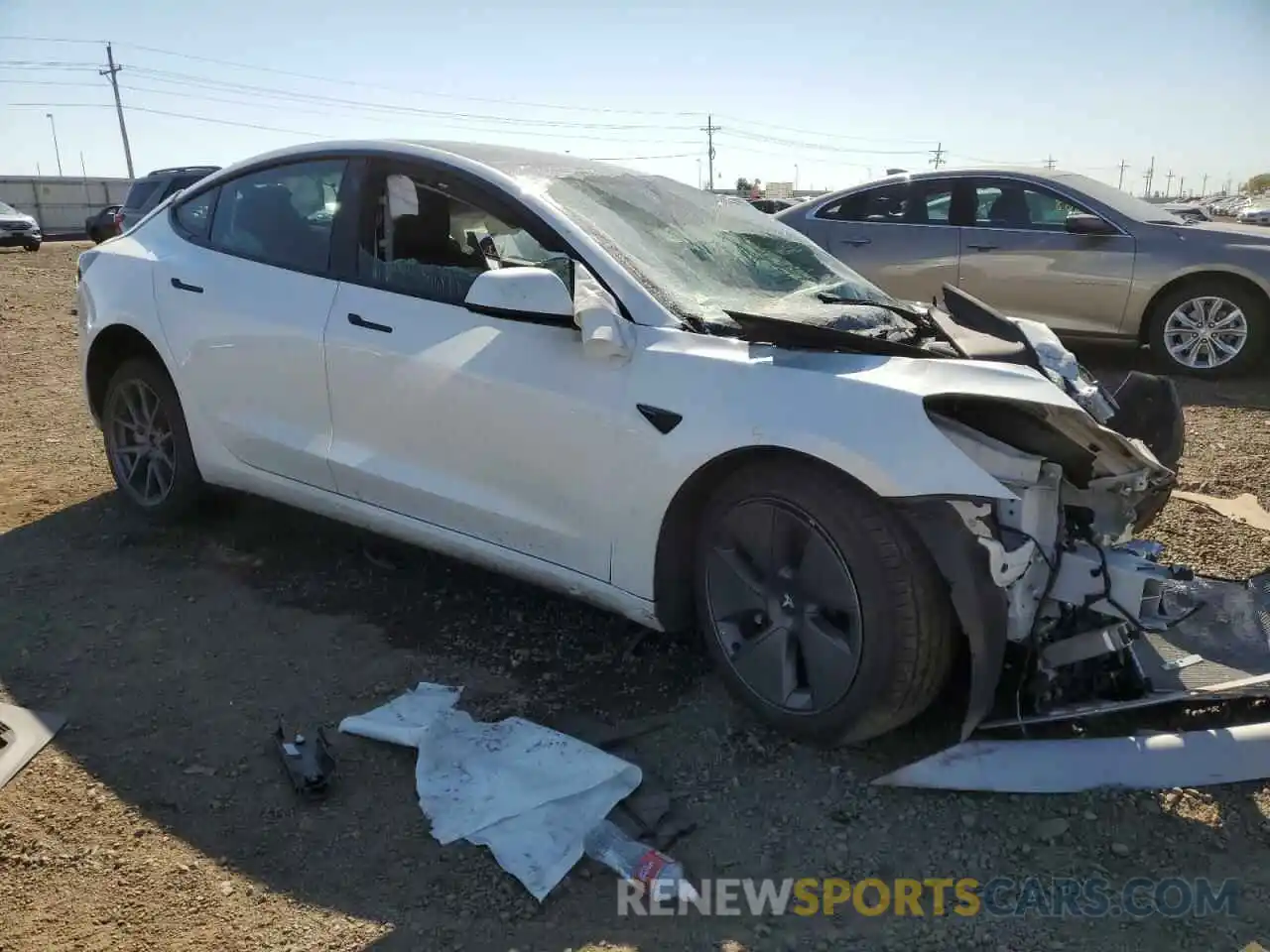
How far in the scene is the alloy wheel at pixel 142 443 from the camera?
438 centimetres

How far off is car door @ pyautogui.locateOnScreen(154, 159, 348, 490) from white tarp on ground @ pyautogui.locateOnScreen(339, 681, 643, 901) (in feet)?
3.82

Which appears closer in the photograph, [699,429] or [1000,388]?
[1000,388]

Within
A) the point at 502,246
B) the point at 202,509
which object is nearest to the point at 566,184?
the point at 502,246

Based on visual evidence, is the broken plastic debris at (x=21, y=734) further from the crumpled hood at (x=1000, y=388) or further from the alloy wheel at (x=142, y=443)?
the crumpled hood at (x=1000, y=388)

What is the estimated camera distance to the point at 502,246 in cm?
351

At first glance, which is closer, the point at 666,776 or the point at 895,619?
the point at 895,619

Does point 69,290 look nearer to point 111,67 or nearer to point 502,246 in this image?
point 502,246

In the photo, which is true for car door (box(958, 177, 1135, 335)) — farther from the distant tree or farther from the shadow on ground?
the distant tree

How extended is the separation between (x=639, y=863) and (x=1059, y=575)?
4.18 ft

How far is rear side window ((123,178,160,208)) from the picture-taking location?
50.3ft

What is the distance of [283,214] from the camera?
394 cm

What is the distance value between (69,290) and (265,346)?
449 inches

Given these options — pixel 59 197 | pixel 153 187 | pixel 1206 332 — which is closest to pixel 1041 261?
pixel 1206 332

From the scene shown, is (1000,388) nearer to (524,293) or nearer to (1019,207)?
(524,293)
